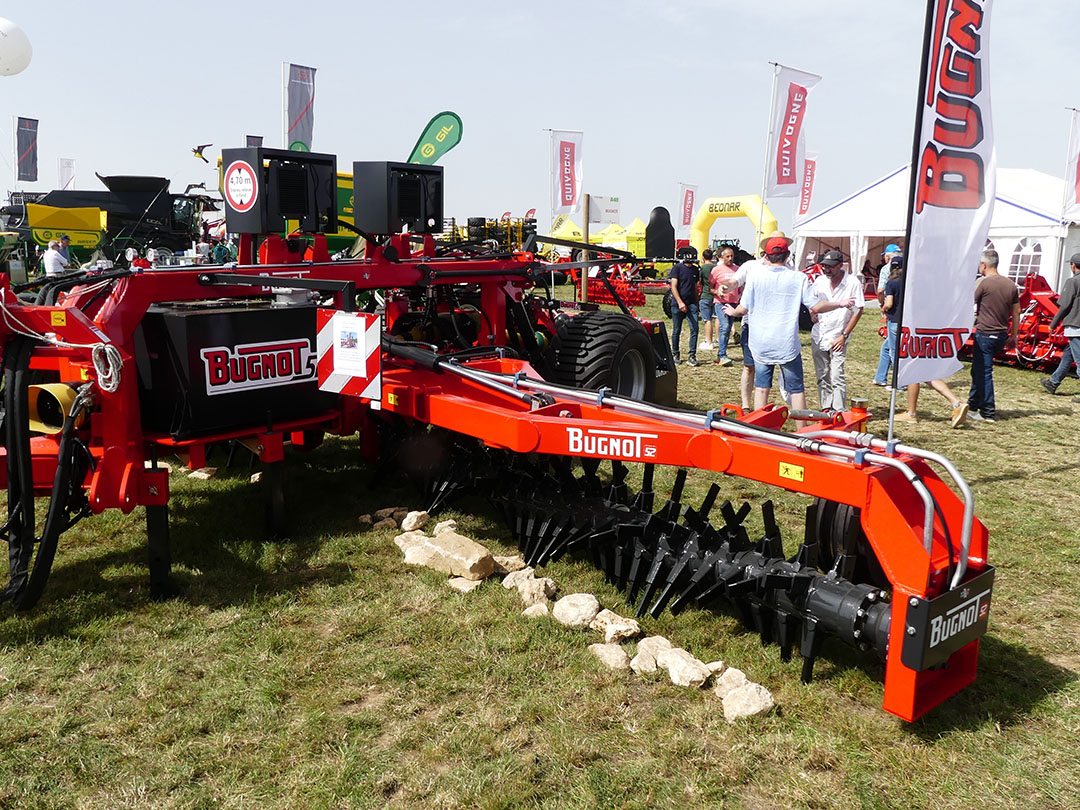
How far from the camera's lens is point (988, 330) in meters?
8.66

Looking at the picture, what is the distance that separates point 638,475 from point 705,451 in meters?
2.66

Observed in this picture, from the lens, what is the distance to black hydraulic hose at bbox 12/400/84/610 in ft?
11.9

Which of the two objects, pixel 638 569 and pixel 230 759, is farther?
pixel 638 569

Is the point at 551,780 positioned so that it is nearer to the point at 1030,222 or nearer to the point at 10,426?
the point at 10,426

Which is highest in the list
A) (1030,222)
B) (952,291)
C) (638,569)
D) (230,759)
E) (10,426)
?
(1030,222)

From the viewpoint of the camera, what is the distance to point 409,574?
14.3 feet

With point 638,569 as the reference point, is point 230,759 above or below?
below

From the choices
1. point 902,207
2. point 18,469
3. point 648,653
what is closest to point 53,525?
point 18,469

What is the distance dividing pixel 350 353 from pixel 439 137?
9384 millimetres

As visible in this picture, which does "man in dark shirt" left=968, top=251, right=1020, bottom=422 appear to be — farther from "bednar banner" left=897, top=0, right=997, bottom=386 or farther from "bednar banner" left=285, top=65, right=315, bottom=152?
"bednar banner" left=285, top=65, right=315, bottom=152

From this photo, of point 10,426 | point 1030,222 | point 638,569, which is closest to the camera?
point 10,426

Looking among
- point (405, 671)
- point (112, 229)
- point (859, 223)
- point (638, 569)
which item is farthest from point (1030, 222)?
point (112, 229)

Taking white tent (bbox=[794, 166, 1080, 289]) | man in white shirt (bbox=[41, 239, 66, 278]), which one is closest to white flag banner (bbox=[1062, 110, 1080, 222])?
white tent (bbox=[794, 166, 1080, 289])

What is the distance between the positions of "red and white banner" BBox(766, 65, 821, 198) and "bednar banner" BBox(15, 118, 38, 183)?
28665 millimetres
